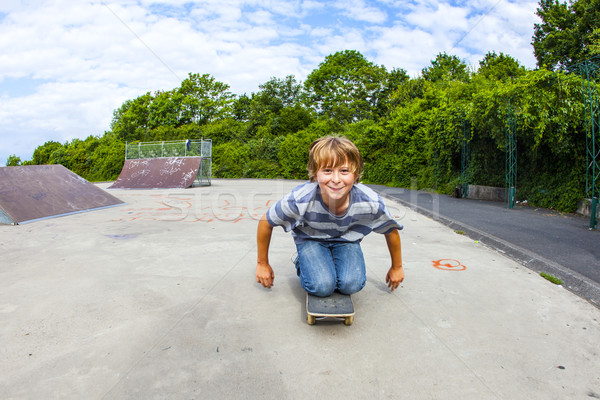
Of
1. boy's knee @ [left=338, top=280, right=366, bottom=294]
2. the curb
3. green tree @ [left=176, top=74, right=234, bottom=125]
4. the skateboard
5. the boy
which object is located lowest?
the curb

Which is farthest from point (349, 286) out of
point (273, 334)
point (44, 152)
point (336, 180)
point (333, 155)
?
point (44, 152)

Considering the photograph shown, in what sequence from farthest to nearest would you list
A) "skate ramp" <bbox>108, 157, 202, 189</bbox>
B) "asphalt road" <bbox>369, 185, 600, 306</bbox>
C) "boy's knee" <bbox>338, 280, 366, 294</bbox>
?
"skate ramp" <bbox>108, 157, 202, 189</bbox>
"asphalt road" <bbox>369, 185, 600, 306</bbox>
"boy's knee" <bbox>338, 280, 366, 294</bbox>

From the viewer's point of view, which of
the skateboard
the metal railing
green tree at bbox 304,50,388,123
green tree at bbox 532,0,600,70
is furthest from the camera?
green tree at bbox 304,50,388,123

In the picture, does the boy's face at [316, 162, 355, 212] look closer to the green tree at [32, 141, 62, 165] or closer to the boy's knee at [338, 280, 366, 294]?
the boy's knee at [338, 280, 366, 294]

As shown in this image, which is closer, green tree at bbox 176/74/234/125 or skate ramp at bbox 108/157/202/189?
skate ramp at bbox 108/157/202/189

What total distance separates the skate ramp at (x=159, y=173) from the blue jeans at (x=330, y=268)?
15.4 m

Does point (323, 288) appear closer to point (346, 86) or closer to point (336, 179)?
point (336, 179)

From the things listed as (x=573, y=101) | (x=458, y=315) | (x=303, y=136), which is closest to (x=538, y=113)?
(x=573, y=101)

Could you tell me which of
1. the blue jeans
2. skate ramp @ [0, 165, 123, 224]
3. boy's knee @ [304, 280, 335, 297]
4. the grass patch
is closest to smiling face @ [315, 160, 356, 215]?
the blue jeans

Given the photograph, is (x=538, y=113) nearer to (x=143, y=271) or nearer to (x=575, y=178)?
(x=575, y=178)

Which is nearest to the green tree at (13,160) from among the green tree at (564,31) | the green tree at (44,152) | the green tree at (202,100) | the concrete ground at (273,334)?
the green tree at (44,152)

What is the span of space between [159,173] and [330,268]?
706 inches

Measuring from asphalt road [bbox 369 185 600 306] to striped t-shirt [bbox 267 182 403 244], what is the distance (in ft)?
6.64

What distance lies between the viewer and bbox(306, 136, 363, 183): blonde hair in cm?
249
